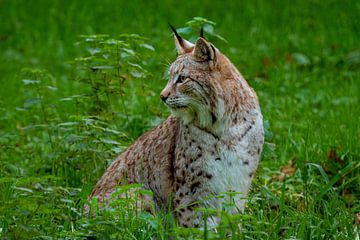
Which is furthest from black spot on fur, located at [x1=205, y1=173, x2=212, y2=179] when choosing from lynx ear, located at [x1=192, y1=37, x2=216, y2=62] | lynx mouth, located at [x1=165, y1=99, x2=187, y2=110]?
lynx ear, located at [x1=192, y1=37, x2=216, y2=62]

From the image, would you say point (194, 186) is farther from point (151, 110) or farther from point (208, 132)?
point (151, 110)

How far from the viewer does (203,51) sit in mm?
5160

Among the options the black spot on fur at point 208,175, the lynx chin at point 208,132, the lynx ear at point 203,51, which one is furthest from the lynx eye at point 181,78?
the black spot on fur at point 208,175

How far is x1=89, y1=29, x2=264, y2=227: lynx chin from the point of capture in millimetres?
5125

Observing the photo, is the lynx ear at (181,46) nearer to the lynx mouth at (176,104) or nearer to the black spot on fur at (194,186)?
the lynx mouth at (176,104)

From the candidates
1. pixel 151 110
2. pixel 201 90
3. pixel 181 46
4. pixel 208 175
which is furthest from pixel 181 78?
pixel 151 110

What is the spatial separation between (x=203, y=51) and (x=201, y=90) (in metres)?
0.23

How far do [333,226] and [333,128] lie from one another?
243 centimetres

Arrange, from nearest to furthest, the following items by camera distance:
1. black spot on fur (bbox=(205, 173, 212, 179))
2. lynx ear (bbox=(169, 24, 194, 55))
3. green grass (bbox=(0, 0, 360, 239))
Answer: green grass (bbox=(0, 0, 360, 239)) < black spot on fur (bbox=(205, 173, 212, 179)) < lynx ear (bbox=(169, 24, 194, 55))

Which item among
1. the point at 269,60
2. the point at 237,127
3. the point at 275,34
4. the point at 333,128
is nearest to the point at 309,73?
the point at 269,60

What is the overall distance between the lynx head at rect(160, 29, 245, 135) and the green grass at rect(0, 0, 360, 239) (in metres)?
0.59

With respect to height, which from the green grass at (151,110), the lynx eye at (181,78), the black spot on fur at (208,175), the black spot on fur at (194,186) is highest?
the lynx eye at (181,78)

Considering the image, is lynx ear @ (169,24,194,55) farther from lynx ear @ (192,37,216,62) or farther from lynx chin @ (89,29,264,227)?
lynx ear @ (192,37,216,62)

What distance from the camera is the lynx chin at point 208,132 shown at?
5125 millimetres
